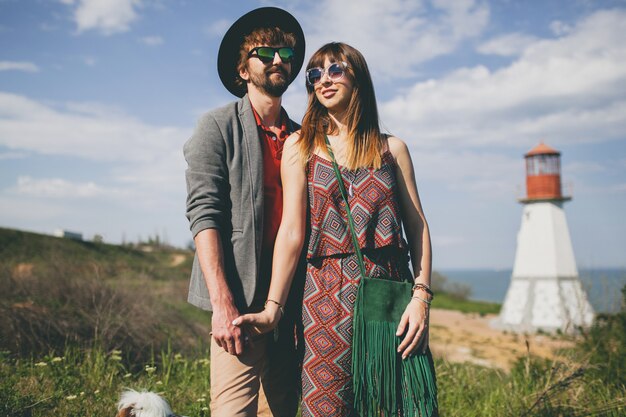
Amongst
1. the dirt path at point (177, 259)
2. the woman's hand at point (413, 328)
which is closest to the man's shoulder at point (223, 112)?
the woman's hand at point (413, 328)

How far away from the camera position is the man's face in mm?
2854

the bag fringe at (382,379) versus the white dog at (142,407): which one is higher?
the bag fringe at (382,379)

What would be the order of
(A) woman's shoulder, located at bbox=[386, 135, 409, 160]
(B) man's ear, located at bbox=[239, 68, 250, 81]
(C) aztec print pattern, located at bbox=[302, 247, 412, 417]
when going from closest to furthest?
(C) aztec print pattern, located at bbox=[302, 247, 412, 417] < (A) woman's shoulder, located at bbox=[386, 135, 409, 160] < (B) man's ear, located at bbox=[239, 68, 250, 81]

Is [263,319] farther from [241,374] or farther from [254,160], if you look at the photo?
[254,160]

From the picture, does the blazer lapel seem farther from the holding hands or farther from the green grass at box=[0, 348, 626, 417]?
the green grass at box=[0, 348, 626, 417]

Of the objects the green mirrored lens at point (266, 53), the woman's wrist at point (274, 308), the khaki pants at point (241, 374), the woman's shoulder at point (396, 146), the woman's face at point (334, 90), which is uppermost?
the green mirrored lens at point (266, 53)

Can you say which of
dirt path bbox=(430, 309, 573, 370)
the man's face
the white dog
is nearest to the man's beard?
the man's face

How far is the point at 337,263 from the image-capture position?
2.47 meters

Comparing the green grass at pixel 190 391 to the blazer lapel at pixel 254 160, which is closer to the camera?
the blazer lapel at pixel 254 160

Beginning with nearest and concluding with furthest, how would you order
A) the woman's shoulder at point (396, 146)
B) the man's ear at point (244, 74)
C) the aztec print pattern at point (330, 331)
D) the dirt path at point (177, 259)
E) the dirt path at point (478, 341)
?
the aztec print pattern at point (330, 331) → the woman's shoulder at point (396, 146) → the man's ear at point (244, 74) → the dirt path at point (478, 341) → the dirt path at point (177, 259)

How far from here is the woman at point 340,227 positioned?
2.42m

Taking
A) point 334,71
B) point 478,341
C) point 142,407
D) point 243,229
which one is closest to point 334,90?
point 334,71

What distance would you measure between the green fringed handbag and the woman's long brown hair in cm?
42

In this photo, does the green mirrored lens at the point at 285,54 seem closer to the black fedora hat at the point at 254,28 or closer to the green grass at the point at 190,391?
the black fedora hat at the point at 254,28
